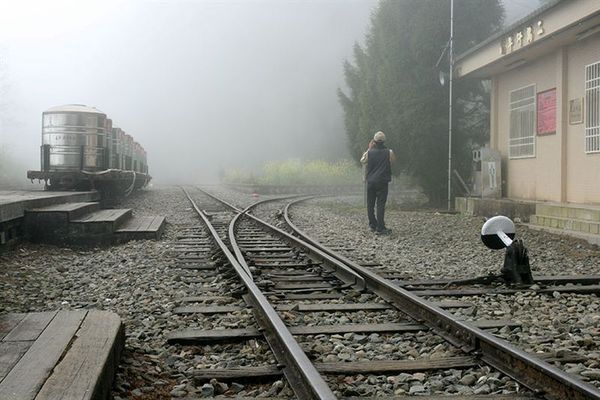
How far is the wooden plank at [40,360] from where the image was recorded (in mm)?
2418

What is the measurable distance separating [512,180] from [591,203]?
3330 millimetres

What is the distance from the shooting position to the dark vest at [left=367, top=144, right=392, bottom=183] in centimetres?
1046

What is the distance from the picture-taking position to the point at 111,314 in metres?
3.71

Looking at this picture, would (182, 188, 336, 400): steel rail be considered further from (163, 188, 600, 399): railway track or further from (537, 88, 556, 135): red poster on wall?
(537, 88, 556, 135): red poster on wall

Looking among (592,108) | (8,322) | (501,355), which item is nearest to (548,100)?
(592,108)

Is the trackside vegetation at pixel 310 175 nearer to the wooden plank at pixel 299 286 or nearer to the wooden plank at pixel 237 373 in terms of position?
Result: the wooden plank at pixel 299 286

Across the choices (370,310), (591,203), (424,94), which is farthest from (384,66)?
(370,310)

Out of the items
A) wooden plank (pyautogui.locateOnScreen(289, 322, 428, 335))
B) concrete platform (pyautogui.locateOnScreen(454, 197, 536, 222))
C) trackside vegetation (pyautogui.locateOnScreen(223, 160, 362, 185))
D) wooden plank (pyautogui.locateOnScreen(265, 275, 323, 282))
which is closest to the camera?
wooden plank (pyautogui.locateOnScreen(289, 322, 428, 335))

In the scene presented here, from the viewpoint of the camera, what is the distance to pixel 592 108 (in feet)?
33.9

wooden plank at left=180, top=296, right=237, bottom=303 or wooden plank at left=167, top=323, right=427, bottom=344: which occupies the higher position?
wooden plank at left=180, top=296, right=237, bottom=303

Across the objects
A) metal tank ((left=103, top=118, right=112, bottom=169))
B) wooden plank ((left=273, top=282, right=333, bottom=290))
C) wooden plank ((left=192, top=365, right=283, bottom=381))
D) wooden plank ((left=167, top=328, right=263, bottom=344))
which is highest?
metal tank ((left=103, top=118, right=112, bottom=169))

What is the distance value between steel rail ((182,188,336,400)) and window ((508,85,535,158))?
966 cm

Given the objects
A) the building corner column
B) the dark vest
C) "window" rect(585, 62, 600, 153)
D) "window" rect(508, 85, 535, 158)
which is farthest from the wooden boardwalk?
"window" rect(508, 85, 535, 158)

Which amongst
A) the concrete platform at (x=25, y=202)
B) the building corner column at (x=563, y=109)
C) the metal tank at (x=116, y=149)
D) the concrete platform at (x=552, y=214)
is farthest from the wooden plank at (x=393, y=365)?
the metal tank at (x=116, y=149)
